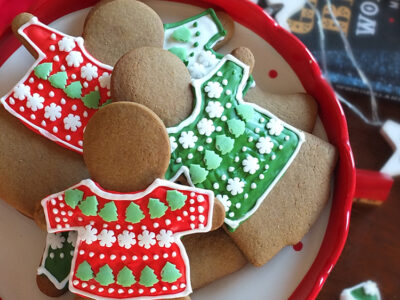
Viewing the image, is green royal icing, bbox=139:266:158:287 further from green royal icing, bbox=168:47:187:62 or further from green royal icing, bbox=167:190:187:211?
green royal icing, bbox=168:47:187:62

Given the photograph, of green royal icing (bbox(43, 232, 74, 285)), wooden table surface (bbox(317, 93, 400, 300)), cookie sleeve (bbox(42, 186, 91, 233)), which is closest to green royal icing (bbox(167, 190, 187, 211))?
cookie sleeve (bbox(42, 186, 91, 233))

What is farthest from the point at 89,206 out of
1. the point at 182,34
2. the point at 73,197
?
the point at 182,34

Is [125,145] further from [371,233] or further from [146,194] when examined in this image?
[371,233]

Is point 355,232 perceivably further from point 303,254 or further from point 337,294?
Result: point 303,254

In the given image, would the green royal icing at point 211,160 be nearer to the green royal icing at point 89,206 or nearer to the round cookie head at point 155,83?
the round cookie head at point 155,83

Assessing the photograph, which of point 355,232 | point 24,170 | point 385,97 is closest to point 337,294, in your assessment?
point 355,232

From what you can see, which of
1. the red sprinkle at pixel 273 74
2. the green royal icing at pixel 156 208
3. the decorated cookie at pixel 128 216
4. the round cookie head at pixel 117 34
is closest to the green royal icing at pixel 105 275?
the decorated cookie at pixel 128 216

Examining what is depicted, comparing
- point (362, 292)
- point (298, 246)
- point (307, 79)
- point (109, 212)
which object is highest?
point (109, 212)
